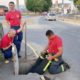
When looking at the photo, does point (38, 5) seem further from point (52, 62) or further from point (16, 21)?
point (52, 62)

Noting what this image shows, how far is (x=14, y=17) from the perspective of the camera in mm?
12133

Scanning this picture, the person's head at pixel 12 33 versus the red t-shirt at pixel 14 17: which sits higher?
the red t-shirt at pixel 14 17

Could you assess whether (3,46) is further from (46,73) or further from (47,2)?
(47,2)

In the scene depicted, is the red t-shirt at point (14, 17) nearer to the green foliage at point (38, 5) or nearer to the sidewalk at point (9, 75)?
the sidewalk at point (9, 75)

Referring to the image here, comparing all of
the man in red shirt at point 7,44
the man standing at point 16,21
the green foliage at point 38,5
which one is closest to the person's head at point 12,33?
the man in red shirt at point 7,44

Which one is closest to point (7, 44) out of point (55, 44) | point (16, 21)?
point (16, 21)

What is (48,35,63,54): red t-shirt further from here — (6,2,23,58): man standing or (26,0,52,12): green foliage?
Result: (26,0,52,12): green foliage

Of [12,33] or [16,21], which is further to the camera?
[16,21]

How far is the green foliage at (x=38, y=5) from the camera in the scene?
5436 inches

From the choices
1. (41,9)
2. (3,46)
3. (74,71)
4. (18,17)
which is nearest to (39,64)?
(74,71)

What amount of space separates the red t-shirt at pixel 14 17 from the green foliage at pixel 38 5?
125 metres

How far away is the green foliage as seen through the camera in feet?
453

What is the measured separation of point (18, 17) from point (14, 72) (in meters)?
3.00

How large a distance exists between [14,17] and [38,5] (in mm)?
126807
